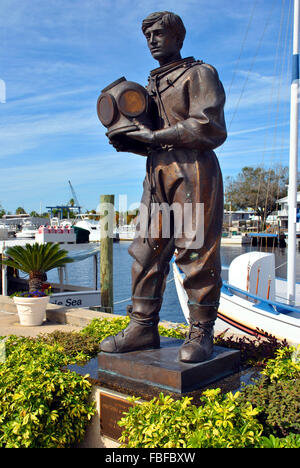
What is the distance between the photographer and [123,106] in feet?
10.3

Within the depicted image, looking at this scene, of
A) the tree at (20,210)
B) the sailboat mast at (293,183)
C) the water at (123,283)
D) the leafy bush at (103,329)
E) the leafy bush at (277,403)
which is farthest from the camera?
the tree at (20,210)

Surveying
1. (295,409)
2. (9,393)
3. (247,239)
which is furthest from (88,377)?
(247,239)

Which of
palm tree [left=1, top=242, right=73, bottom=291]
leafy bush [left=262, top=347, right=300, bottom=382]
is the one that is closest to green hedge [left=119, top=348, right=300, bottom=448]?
leafy bush [left=262, top=347, right=300, bottom=382]

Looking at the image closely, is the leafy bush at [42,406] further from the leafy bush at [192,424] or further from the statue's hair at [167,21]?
the statue's hair at [167,21]

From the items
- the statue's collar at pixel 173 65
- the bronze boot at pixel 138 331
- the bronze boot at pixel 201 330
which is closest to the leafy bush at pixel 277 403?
the bronze boot at pixel 201 330

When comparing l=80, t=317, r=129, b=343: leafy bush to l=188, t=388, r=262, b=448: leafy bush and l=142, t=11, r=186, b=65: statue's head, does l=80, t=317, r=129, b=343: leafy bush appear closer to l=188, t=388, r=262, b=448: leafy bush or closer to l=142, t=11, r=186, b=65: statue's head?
l=188, t=388, r=262, b=448: leafy bush

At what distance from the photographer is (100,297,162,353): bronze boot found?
3.43 metres

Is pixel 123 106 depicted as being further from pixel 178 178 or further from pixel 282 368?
pixel 282 368

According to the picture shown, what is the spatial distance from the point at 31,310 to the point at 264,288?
4.76 meters

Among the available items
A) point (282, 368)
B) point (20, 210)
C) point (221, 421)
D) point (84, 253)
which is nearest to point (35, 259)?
point (84, 253)

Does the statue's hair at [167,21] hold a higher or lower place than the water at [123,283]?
higher

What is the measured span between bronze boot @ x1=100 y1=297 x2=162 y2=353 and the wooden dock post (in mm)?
6116

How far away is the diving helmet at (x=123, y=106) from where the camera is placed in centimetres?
314

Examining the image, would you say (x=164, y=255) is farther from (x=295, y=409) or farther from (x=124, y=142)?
(x=295, y=409)
